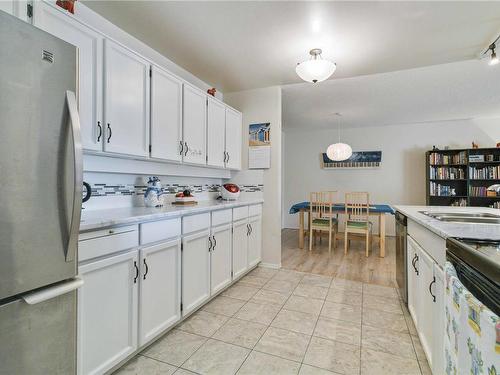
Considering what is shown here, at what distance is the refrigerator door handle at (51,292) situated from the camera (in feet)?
2.89

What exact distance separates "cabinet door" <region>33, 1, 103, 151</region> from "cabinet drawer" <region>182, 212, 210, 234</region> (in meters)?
0.78

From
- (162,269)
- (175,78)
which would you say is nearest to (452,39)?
(175,78)

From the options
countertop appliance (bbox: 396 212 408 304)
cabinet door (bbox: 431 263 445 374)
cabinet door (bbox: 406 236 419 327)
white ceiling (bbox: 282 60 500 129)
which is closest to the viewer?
cabinet door (bbox: 431 263 445 374)

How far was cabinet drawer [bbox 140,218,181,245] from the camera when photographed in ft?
5.28

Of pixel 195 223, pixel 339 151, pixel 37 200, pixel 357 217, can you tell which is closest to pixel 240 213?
pixel 195 223

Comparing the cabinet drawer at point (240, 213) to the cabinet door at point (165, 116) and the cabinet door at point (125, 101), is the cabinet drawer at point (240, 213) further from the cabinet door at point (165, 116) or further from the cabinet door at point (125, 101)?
the cabinet door at point (125, 101)

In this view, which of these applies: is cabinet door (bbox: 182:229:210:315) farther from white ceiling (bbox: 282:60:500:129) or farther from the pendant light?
the pendant light

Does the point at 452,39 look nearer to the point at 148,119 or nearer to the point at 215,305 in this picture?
the point at 148,119

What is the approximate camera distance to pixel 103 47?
1.64m

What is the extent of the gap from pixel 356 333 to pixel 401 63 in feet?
8.69

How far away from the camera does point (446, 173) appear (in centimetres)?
511

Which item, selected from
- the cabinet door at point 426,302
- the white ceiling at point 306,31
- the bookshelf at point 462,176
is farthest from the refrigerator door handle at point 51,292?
the bookshelf at point 462,176

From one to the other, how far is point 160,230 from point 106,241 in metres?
0.40

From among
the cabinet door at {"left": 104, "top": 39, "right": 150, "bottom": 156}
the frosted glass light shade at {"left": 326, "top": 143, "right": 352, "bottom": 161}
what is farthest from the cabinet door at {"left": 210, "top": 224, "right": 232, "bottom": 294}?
the frosted glass light shade at {"left": 326, "top": 143, "right": 352, "bottom": 161}
